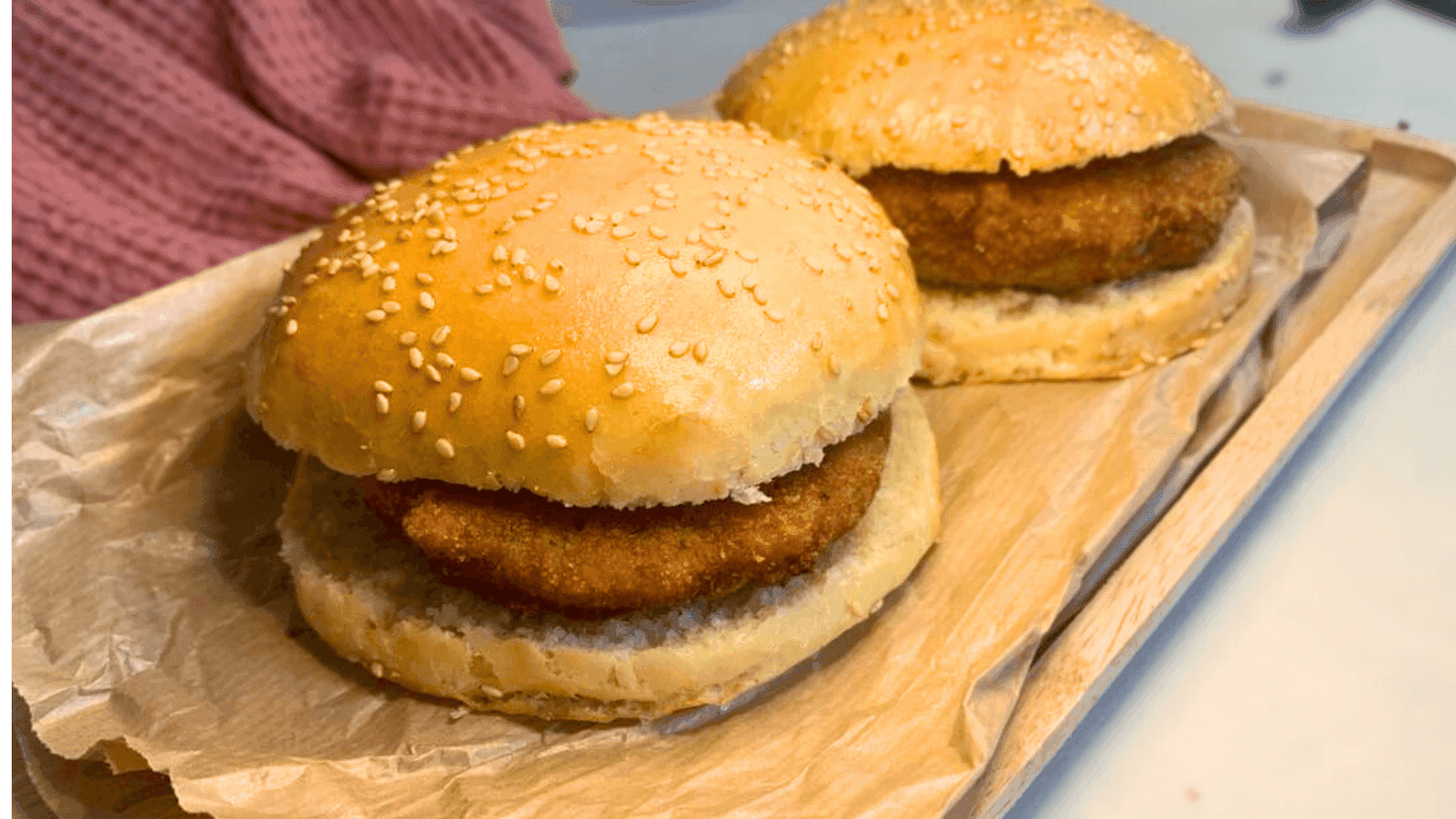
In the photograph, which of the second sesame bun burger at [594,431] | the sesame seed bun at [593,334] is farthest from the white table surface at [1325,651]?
the sesame seed bun at [593,334]

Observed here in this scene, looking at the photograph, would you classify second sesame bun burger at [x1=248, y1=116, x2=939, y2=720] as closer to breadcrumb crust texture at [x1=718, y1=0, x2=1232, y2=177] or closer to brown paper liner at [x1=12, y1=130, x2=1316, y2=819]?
brown paper liner at [x1=12, y1=130, x2=1316, y2=819]

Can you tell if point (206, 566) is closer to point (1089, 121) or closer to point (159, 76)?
point (159, 76)

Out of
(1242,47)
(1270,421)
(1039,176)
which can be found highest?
(1039,176)

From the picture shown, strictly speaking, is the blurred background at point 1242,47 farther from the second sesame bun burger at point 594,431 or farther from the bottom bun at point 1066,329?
the second sesame bun burger at point 594,431

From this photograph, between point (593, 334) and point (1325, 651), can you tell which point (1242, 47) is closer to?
point (1325, 651)

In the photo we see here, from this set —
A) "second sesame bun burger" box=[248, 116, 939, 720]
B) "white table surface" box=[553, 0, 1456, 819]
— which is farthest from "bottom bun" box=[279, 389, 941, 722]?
"white table surface" box=[553, 0, 1456, 819]

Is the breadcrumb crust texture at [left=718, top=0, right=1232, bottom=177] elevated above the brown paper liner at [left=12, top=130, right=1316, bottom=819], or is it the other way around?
the breadcrumb crust texture at [left=718, top=0, right=1232, bottom=177]

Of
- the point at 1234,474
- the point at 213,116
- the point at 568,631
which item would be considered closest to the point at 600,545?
the point at 568,631
